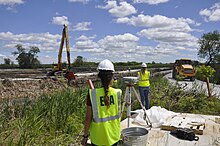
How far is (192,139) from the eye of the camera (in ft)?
18.4

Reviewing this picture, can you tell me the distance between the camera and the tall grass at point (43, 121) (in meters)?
5.06

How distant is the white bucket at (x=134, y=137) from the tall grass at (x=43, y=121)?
4.03 feet

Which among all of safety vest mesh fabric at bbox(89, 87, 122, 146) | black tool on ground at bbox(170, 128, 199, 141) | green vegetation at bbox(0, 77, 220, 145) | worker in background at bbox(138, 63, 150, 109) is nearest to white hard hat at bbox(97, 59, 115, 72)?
safety vest mesh fabric at bbox(89, 87, 122, 146)

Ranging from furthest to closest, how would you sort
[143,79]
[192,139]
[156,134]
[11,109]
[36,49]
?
[36,49] < [143,79] < [11,109] < [156,134] < [192,139]

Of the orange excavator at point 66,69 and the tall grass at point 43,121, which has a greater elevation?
the orange excavator at point 66,69

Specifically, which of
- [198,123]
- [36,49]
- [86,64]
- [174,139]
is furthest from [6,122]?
[36,49]

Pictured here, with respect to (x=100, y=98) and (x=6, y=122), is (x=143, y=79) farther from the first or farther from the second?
(x=100, y=98)

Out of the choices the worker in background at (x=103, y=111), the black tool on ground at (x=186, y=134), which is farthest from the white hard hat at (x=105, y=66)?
the black tool on ground at (x=186, y=134)

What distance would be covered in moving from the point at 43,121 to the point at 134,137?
7.66 feet

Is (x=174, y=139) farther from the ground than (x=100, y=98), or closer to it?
closer to it

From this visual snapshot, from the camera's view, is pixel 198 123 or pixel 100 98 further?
pixel 198 123

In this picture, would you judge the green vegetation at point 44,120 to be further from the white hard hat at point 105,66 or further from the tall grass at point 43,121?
the white hard hat at point 105,66

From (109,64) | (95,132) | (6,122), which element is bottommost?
(6,122)

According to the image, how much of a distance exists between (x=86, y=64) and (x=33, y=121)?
44.2m
